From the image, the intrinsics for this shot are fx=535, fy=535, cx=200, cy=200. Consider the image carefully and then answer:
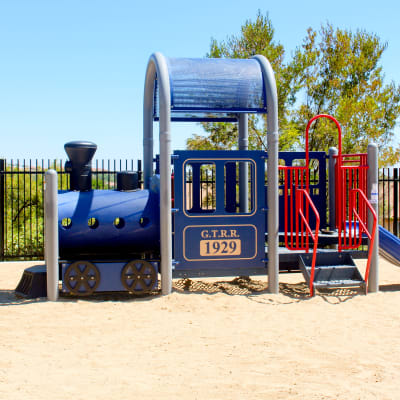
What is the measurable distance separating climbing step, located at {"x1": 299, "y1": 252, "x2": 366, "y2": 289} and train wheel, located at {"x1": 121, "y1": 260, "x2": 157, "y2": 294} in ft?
7.79

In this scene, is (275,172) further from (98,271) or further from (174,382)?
(174,382)

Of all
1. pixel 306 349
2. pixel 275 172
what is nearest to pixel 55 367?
pixel 306 349

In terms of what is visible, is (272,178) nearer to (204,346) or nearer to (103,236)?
(103,236)

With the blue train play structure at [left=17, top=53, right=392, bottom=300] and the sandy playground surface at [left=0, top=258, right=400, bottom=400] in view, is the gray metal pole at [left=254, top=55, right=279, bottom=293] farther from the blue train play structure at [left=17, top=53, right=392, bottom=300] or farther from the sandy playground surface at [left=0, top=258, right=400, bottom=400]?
the sandy playground surface at [left=0, top=258, right=400, bottom=400]

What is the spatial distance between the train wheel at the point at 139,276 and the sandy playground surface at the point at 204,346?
0.19 m

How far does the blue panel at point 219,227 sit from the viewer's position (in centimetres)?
797

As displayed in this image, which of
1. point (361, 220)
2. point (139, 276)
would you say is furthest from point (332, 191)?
point (139, 276)

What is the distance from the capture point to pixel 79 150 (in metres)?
8.07

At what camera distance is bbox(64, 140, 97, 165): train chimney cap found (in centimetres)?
805

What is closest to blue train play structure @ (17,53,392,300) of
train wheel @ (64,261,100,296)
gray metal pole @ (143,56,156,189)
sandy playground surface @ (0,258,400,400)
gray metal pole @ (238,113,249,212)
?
train wheel @ (64,261,100,296)

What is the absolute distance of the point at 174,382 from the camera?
185 inches

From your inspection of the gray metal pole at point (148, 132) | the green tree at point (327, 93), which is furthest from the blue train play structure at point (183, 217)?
the green tree at point (327, 93)

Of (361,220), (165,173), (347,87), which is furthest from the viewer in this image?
(347,87)

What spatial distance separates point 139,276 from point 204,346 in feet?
7.98
